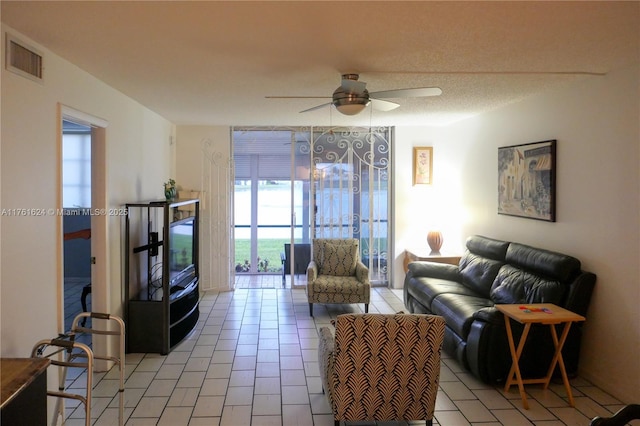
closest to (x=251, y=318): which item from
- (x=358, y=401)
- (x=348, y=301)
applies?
(x=348, y=301)

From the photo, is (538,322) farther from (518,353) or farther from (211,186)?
(211,186)

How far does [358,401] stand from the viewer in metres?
2.56

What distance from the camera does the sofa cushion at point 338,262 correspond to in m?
5.62

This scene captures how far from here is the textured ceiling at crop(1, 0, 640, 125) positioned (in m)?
2.10

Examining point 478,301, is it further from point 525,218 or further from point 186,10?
point 186,10

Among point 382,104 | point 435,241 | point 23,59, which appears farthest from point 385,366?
point 435,241

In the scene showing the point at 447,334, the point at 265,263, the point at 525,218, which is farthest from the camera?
the point at 265,263

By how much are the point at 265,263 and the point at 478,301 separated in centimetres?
440

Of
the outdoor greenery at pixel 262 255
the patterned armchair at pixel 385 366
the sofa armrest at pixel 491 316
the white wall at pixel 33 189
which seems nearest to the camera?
the white wall at pixel 33 189

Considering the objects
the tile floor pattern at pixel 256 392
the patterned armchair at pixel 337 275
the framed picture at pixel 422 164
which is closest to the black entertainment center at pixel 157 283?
the tile floor pattern at pixel 256 392

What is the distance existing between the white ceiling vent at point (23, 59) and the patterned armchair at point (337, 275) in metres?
3.44

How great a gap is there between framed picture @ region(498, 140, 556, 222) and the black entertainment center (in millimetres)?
3383

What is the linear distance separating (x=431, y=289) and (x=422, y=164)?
2421mm

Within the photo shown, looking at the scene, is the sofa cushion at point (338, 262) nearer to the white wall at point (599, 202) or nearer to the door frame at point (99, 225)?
the white wall at point (599, 202)
